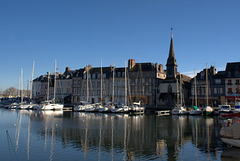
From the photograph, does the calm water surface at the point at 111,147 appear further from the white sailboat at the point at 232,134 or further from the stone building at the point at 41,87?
the stone building at the point at 41,87

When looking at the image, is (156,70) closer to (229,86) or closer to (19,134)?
(229,86)

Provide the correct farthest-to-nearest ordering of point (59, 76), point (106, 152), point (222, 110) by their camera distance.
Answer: point (59, 76), point (222, 110), point (106, 152)

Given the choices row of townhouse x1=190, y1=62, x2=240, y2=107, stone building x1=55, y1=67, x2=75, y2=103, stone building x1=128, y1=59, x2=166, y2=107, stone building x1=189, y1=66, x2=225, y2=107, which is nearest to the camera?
row of townhouse x1=190, y1=62, x2=240, y2=107

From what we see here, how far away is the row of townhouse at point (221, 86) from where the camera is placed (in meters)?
61.5

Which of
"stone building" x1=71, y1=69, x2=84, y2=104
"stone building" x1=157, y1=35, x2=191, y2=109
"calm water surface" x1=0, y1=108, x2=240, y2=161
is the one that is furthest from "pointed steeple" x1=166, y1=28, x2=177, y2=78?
"calm water surface" x1=0, y1=108, x2=240, y2=161

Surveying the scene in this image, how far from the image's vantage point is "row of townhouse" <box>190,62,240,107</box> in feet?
202

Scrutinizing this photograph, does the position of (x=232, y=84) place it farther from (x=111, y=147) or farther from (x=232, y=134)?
(x=111, y=147)

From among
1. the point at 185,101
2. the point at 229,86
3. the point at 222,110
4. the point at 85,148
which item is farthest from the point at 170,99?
the point at 85,148

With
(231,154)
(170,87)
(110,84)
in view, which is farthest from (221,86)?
(231,154)

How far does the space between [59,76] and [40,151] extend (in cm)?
7441

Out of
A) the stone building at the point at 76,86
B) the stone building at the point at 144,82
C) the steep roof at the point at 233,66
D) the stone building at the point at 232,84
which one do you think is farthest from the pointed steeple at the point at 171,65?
the stone building at the point at 76,86

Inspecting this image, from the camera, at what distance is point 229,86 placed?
61.9 metres

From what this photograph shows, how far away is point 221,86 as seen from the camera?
62.8m

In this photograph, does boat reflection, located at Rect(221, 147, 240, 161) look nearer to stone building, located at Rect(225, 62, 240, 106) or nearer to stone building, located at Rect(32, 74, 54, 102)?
stone building, located at Rect(225, 62, 240, 106)
